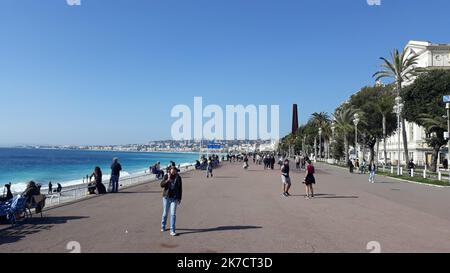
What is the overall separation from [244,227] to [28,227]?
17.4 feet

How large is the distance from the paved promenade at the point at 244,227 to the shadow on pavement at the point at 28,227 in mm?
18

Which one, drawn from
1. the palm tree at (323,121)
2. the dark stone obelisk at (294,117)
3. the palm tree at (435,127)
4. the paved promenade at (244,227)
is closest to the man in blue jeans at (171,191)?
the paved promenade at (244,227)

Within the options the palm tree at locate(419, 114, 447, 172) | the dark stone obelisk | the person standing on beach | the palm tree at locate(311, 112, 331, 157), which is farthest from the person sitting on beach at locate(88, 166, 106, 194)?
the dark stone obelisk

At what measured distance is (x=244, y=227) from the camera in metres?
9.88

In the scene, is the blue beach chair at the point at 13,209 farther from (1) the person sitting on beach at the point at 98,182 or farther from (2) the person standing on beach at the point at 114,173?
(2) the person standing on beach at the point at 114,173

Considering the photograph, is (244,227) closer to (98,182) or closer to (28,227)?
(28,227)

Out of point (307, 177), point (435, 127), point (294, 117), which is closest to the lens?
point (307, 177)

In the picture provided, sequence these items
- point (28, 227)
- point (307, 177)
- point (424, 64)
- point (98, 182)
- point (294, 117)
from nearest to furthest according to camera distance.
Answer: point (28, 227)
point (307, 177)
point (98, 182)
point (424, 64)
point (294, 117)

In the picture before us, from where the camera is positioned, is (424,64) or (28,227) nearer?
(28,227)

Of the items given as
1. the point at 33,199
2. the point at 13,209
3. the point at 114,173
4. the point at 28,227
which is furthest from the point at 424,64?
the point at 28,227
